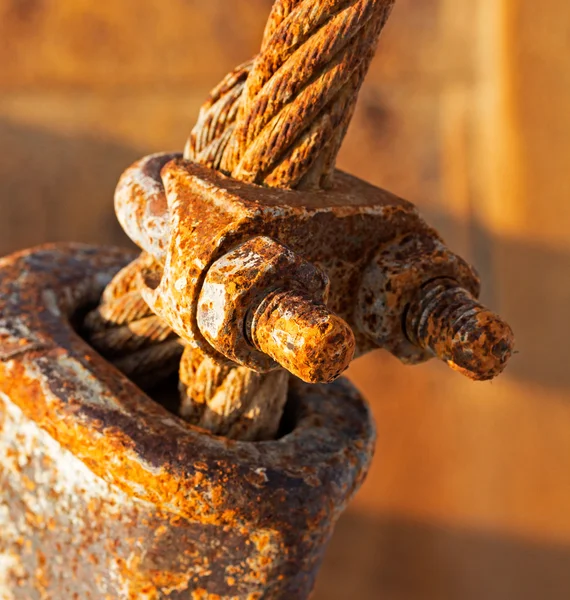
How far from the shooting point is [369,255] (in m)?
0.41

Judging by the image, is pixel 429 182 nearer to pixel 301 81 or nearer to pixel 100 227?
pixel 100 227

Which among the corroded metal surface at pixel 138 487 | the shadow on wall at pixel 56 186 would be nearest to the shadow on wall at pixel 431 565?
the shadow on wall at pixel 56 186

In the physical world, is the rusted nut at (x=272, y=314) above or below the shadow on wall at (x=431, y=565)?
above

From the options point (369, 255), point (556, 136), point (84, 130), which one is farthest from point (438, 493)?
point (369, 255)

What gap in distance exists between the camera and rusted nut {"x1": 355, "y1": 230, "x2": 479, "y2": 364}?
1.32 feet

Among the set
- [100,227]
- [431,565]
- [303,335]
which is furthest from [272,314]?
[431,565]

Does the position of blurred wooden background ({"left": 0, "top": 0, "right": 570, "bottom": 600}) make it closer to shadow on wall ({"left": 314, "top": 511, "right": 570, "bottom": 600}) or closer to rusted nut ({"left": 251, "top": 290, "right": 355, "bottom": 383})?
shadow on wall ({"left": 314, "top": 511, "right": 570, "bottom": 600})

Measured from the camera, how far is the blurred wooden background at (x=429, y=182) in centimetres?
111

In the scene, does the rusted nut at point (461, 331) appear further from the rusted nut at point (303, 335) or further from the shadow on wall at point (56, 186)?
the shadow on wall at point (56, 186)

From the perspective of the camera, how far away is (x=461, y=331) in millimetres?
371

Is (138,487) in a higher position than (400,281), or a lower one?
lower

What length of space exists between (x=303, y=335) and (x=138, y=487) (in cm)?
15

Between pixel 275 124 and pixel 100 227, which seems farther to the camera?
pixel 100 227

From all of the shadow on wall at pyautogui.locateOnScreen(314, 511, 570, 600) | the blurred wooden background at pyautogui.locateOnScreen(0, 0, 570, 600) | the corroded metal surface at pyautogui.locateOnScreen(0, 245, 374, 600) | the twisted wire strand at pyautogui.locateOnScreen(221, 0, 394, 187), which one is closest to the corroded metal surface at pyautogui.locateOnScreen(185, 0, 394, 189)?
the twisted wire strand at pyautogui.locateOnScreen(221, 0, 394, 187)
